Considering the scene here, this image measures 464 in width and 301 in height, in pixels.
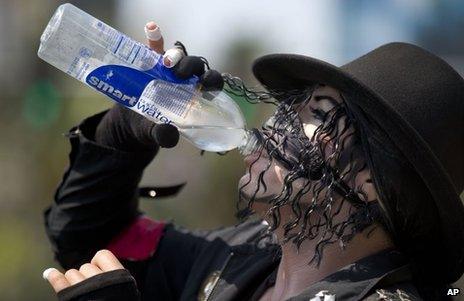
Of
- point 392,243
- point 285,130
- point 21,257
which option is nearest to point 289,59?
point 285,130

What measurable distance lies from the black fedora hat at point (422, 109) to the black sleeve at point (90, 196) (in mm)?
635

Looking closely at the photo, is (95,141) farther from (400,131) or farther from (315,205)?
(400,131)

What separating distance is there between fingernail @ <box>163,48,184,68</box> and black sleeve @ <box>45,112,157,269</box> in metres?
0.45

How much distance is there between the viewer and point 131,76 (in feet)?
9.43

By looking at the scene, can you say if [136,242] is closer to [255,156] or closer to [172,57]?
[255,156]

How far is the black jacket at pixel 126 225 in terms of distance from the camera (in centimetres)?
313

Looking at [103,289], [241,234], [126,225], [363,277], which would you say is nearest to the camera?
[103,289]

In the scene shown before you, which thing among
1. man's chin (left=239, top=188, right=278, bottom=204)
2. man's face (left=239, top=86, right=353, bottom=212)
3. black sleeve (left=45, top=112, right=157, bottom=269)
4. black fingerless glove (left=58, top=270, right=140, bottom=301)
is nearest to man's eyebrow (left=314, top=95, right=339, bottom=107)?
man's face (left=239, top=86, right=353, bottom=212)

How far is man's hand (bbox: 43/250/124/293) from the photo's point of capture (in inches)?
108

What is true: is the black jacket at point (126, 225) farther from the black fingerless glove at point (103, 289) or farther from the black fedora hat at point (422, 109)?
the black fedora hat at point (422, 109)

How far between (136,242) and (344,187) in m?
0.79

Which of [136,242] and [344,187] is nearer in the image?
[344,187]

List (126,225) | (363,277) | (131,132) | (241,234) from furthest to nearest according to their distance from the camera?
(126,225)
(241,234)
(131,132)
(363,277)

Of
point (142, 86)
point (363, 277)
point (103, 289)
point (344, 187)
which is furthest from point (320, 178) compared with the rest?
point (103, 289)
